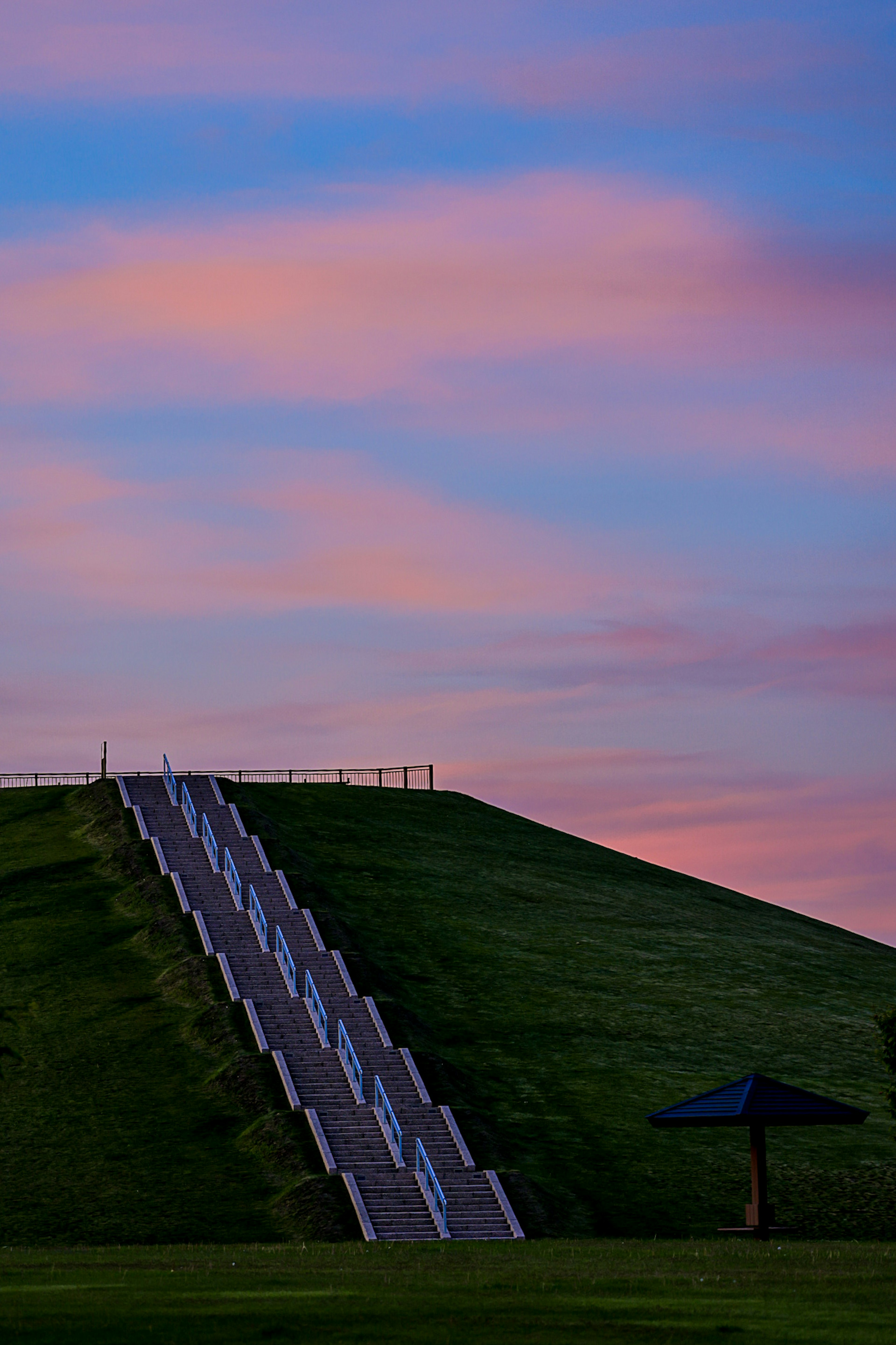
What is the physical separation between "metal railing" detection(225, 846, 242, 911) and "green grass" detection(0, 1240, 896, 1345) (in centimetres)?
2973

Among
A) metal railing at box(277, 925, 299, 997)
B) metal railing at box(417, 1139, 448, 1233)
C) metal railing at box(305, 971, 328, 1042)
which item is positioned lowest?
metal railing at box(417, 1139, 448, 1233)

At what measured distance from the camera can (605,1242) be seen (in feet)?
134

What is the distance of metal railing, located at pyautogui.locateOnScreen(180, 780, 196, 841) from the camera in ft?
245

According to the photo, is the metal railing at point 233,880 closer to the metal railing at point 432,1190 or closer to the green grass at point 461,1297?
the metal railing at point 432,1190

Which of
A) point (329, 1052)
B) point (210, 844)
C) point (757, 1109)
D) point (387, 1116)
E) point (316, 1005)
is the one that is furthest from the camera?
point (210, 844)

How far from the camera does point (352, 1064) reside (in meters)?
53.8

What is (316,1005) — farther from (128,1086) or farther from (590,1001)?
(590,1001)

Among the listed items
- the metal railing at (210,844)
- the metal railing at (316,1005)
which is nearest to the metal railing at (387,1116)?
the metal railing at (316,1005)

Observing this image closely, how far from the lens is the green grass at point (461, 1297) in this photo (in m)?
23.7

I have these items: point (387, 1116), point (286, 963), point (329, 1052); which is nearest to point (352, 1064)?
point (329, 1052)

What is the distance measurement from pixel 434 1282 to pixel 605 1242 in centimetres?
1212

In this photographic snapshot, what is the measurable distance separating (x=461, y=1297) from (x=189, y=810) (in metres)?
50.6

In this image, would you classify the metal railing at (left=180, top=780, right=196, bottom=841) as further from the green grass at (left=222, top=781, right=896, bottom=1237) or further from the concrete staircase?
the green grass at (left=222, top=781, right=896, bottom=1237)

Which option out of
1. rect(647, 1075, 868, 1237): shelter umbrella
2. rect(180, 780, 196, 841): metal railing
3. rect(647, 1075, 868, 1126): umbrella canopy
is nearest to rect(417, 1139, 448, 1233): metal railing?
rect(647, 1075, 868, 1237): shelter umbrella
